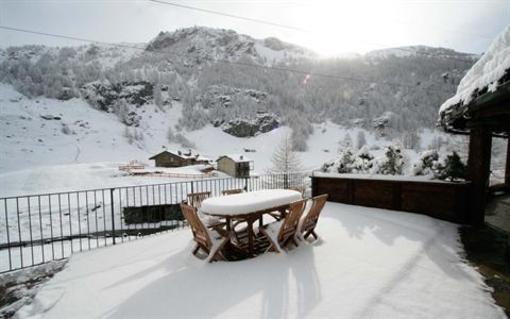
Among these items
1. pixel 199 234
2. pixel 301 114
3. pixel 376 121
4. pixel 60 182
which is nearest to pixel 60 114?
pixel 60 182

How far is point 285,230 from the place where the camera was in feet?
12.5

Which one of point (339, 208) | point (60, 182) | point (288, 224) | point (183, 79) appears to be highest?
point (183, 79)

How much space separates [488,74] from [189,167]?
34298 millimetres

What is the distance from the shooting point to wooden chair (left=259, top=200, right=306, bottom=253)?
12.2 feet

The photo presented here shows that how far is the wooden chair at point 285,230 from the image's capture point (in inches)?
147

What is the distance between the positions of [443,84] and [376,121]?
983 inches

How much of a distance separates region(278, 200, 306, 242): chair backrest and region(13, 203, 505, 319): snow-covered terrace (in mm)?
→ 279

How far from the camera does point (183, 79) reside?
88.1 meters

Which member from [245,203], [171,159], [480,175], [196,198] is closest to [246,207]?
[245,203]

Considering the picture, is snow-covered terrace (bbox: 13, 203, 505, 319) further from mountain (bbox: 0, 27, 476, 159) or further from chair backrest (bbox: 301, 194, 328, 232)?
mountain (bbox: 0, 27, 476, 159)

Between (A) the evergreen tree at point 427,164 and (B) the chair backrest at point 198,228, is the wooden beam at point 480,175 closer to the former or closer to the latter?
(A) the evergreen tree at point 427,164

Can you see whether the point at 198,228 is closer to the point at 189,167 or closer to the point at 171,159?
the point at 189,167

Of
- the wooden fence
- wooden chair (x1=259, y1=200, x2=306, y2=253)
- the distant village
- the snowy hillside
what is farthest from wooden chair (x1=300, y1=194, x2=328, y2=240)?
the snowy hillside

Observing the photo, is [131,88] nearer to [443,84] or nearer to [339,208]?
[339,208]
